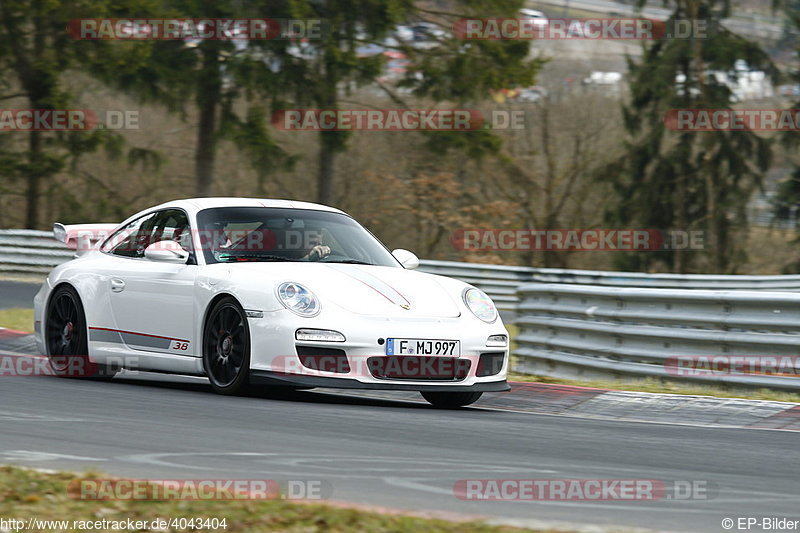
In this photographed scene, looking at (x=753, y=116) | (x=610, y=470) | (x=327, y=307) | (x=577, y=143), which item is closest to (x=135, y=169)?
(x=577, y=143)

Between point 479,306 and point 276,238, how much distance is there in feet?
5.03

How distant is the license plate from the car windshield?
1190 mm

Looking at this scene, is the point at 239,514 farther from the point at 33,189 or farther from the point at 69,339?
the point at 33,189

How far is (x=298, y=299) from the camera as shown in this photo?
315 inches

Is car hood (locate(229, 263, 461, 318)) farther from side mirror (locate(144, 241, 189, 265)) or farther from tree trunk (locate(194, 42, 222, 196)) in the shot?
tree trunk (locate(194, 42, 222, 196))

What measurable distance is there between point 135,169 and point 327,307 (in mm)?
A: 25571

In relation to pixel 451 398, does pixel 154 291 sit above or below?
above

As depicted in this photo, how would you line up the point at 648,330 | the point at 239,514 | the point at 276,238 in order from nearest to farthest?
the point at 239,514 < the point at 276,238 < the point at 648,330

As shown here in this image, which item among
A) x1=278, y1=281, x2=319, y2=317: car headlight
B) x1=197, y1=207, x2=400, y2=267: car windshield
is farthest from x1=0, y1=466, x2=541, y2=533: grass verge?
x1=197, y1=207, x2=400, y2=267: car windshield

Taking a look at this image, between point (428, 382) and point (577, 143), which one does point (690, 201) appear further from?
point (428, 382)

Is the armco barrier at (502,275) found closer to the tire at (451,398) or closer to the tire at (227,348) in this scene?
the tire at (451,398)

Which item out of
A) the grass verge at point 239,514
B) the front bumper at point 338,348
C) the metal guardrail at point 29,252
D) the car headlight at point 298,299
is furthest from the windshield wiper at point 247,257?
the metal guardrail at point 29,252

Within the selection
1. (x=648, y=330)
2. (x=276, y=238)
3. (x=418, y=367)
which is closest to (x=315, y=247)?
(x=276, y=238)

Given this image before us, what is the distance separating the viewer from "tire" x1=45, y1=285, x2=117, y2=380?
31.3 ft
